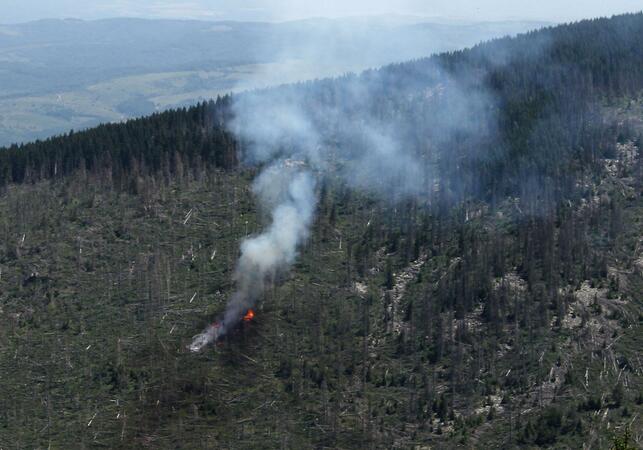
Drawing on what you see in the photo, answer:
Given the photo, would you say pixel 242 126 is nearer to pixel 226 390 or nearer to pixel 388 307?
pixel 388 307

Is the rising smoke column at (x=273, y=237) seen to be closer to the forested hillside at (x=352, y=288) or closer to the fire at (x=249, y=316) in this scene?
the fire at (x=249, y=316)

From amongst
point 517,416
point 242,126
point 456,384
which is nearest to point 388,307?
point 456,384

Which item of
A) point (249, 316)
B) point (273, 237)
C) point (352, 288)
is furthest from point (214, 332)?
point (273, 237)

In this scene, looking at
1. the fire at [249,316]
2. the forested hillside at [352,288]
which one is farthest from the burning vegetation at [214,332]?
the forested hillside at [352,288]

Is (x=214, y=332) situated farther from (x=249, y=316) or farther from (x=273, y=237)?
(x=273, y=237)

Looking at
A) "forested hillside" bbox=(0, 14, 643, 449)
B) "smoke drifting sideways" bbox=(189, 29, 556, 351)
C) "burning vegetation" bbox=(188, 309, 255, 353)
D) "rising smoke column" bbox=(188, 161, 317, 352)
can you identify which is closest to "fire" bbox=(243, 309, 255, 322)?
"burning vegetation" bbox=(188, 309, 255, 353)

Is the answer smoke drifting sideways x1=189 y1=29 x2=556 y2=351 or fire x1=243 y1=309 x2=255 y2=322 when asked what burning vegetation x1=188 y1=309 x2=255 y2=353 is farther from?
smoke drifting sideways x1=189 y1=29 x2=556 y2=351
